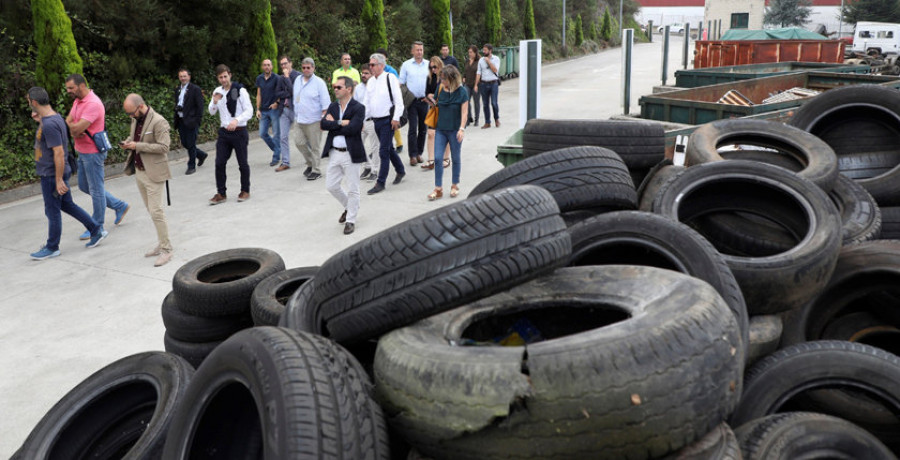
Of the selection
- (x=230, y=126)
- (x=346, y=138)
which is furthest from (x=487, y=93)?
(x=346, y=138)

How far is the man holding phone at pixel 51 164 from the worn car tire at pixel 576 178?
18.4ft

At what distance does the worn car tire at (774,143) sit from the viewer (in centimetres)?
496

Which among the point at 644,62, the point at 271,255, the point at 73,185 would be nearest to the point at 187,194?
the point at 73,185

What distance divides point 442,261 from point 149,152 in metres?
5.66

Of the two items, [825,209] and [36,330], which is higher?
[825,209]

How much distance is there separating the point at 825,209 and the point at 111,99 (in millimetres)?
13257

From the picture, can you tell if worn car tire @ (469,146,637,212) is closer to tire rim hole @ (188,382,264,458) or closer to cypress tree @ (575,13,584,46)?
tire rim hole @ (188,382,264,458)

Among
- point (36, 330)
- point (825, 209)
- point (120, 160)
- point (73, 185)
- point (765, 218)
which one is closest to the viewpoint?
point (825, 209)

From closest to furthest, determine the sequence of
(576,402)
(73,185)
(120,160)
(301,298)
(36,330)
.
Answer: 1. (576,402)
2. (301,298)
3. (36,330)
4. (73,185)
5. (120,160)

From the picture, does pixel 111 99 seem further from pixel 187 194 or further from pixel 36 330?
pixel 36 330

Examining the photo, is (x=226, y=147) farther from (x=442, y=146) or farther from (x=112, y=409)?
(x=112, y=409)

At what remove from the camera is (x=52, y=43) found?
39.6 feet

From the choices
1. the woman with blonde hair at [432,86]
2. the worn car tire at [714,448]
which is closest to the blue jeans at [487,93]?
the woman with blonde hair at [432,86]

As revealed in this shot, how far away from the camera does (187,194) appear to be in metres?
11.0
